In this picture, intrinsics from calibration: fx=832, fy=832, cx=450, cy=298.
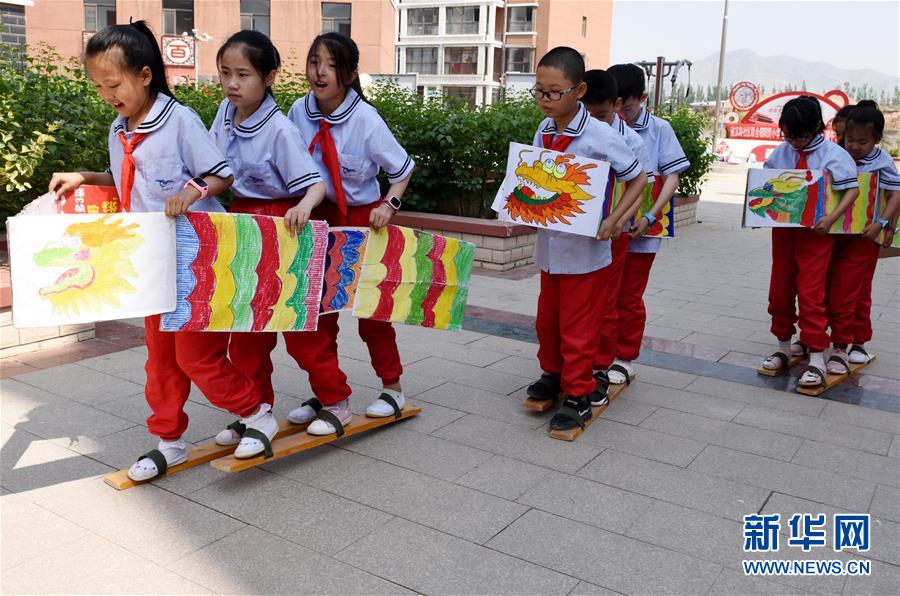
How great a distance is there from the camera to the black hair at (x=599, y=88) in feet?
12.7

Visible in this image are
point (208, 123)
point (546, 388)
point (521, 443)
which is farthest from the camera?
point (208, 123)

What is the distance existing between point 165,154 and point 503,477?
176 cm

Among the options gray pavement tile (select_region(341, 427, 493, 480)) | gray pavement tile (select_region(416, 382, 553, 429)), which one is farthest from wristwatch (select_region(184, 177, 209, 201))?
gray pavement tile (select_region(416, 382, 553, 429))

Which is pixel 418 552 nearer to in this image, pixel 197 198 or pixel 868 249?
pixel 197 198

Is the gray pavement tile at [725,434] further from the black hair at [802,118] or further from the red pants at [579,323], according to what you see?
the black hair at [802,118]

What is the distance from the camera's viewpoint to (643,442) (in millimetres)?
3760

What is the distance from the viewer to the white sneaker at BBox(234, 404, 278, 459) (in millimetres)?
3146

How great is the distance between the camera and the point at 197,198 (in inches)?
112

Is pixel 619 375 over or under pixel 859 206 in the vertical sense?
under

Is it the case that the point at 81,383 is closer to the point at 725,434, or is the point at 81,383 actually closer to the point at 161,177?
the point at 161,177

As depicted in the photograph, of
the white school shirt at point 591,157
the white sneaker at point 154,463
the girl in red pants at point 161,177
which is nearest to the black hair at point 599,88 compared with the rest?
the white school shirt at point 591,157

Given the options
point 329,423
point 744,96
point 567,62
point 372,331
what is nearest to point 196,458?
point 329,423

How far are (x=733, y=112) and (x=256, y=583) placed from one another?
34783 millimetres

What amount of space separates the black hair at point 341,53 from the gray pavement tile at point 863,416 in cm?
287
